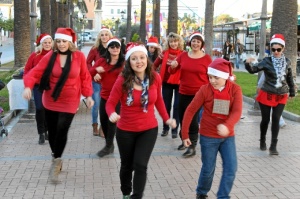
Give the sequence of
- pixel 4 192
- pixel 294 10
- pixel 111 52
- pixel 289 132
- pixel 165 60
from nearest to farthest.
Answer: pixel 4 192, pixel 111 52, pixel 165 60, pixel 289 132, pixel 294 10

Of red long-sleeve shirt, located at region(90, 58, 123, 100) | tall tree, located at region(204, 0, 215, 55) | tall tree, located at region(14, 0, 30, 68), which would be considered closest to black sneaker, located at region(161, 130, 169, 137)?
red long-sleeve shirt, located at region(90, 58, 123, 100)

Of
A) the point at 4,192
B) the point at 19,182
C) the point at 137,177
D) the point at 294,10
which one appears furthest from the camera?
the point at 294,10

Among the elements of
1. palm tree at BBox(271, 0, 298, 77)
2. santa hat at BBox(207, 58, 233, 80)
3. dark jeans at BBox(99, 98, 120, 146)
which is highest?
palm tree at BBox(271, 0, 298, 77)

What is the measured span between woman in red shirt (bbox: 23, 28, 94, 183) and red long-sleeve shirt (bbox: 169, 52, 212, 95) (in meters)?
1.80

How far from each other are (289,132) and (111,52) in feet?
13.9

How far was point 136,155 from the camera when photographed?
474 cm

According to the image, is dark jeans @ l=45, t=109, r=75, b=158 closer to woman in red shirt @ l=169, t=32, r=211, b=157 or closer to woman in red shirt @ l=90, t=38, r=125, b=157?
woman in red shirt @ l=90, t=38, r=125, b=157

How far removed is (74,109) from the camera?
6094 mm

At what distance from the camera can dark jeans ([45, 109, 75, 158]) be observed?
19.7 feet

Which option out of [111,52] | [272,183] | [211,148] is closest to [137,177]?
[211,148]

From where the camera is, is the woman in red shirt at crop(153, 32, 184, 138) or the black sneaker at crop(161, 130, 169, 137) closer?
the woman in red shirt at crop(153, 32, 184, 138)

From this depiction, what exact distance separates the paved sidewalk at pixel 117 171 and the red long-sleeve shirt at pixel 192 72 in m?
1.06

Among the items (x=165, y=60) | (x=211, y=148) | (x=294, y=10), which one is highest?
(x=294, y=10)

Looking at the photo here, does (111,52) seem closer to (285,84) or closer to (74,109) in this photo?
(74,109)
